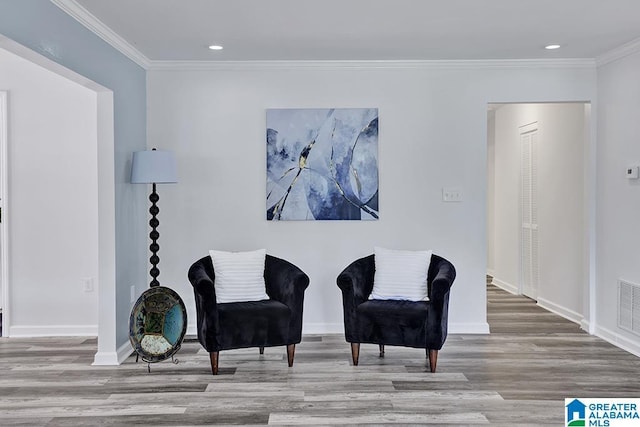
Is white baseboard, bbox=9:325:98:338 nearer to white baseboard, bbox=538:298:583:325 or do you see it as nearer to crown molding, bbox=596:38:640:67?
white baseboard, bbox=538:298:583:325

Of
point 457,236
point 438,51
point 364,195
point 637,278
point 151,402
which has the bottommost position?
point 151,402

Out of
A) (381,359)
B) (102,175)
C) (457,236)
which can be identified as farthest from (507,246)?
(102,175)

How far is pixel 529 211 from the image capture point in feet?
22.8

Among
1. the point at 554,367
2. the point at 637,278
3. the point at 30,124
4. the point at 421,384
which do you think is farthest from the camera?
the point at 30,124

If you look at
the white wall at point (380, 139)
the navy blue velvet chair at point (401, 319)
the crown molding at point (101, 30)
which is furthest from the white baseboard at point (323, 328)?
the crown molding at point (101, 30)

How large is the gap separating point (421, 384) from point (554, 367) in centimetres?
110

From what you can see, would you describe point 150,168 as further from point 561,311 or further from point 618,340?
point 561,311

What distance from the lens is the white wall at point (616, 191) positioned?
4500mm

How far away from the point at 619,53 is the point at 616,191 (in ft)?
3.84

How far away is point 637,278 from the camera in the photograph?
14.6ft

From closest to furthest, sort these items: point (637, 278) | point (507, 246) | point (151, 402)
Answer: point (151, 402) < point (637, 278) < point (507, 246)

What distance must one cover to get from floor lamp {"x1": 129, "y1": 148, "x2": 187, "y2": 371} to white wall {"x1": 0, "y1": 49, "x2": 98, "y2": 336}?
963 millimetres

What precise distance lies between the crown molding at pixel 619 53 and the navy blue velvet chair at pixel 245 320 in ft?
10.7

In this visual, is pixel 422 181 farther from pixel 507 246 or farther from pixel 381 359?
pixel 507 246
